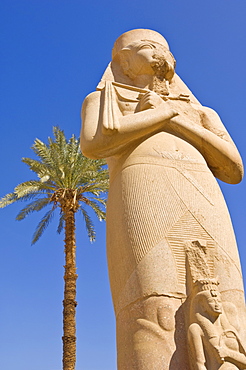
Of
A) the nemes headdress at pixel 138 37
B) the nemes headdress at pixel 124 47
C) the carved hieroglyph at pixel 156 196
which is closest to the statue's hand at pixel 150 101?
the carved hieroglyph at pixel 156 196

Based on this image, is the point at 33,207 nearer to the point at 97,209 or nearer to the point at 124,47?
the point at 97,209

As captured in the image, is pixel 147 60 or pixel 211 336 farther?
pixel 147 60

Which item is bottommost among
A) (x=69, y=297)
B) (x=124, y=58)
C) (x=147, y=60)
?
(x=147, y=60)

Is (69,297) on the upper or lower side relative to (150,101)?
upper

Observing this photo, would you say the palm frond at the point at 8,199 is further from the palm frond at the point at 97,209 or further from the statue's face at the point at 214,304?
the statue's face at the point at 214,304

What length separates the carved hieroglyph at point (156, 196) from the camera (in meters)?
3.38

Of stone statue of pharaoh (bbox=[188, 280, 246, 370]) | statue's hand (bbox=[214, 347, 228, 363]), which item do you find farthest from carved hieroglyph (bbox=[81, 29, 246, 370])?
statue's hand (bbox=[214, 347, 228, 363])

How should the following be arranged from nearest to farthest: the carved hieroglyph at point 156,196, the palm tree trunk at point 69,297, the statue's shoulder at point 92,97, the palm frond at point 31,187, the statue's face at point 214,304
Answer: the statue's face at point 214,304
the carved hieroglyph at point 156,196
the statue's shoulder at point 92,97
the palm tree trunk at point 69,297
the palm frond at point 31,187

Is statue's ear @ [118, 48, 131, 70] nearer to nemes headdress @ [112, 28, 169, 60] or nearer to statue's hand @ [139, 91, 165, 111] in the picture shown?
nemes headdress @ [112, 28, 169, 60]

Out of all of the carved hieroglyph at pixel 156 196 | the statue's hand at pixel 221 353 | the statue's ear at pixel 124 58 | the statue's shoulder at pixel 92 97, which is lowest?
the statue's hand at pixel 221 353

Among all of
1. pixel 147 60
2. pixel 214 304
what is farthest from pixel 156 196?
pixel 147 60

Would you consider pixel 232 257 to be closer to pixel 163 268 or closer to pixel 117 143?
pixel 163 268

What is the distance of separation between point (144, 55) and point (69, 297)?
41.5 ft

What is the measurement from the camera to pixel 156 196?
3.76 m
